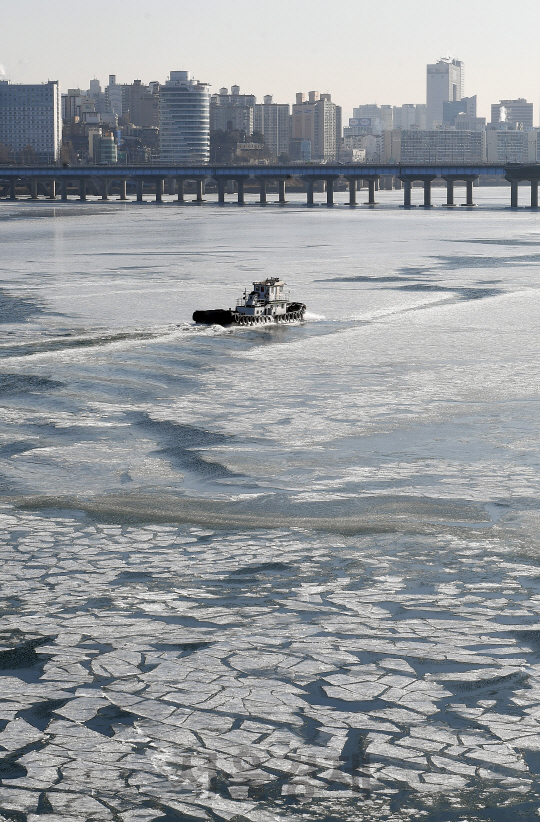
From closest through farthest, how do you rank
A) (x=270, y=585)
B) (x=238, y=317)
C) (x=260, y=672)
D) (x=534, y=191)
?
(x=260, y=672)
(x=270, y=585)
(x=238, y=317)
(x=534, y=191)

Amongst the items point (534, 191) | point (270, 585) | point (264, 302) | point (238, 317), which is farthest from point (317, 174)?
point (270, 585)

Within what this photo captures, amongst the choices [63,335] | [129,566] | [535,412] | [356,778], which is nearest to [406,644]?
[356,778]

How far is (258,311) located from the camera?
4294 cm

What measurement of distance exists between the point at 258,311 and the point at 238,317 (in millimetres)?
1483

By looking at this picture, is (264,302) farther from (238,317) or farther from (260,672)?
(260,672)

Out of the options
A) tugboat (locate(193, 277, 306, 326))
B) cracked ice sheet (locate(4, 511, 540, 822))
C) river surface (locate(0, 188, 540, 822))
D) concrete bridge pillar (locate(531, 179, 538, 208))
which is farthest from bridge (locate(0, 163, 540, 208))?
cracked ice sheet (locate(4, 511, 540, 822))

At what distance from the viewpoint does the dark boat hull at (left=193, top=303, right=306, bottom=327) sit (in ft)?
133

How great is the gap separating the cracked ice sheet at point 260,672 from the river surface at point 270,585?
3cm

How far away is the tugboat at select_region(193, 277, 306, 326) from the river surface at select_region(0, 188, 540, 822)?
7497 mm

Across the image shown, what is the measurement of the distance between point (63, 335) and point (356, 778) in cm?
2914

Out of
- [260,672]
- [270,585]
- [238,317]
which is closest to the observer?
[260,672]

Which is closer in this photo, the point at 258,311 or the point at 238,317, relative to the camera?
the point at 238,317

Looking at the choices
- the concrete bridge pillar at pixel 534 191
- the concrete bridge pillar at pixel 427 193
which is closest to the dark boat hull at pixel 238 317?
the concrete bridge pillar at pixel 534 191

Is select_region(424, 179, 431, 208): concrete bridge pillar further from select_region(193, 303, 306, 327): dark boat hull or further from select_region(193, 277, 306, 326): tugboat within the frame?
select_region(193, 303, 306, 327): dark boat hull
